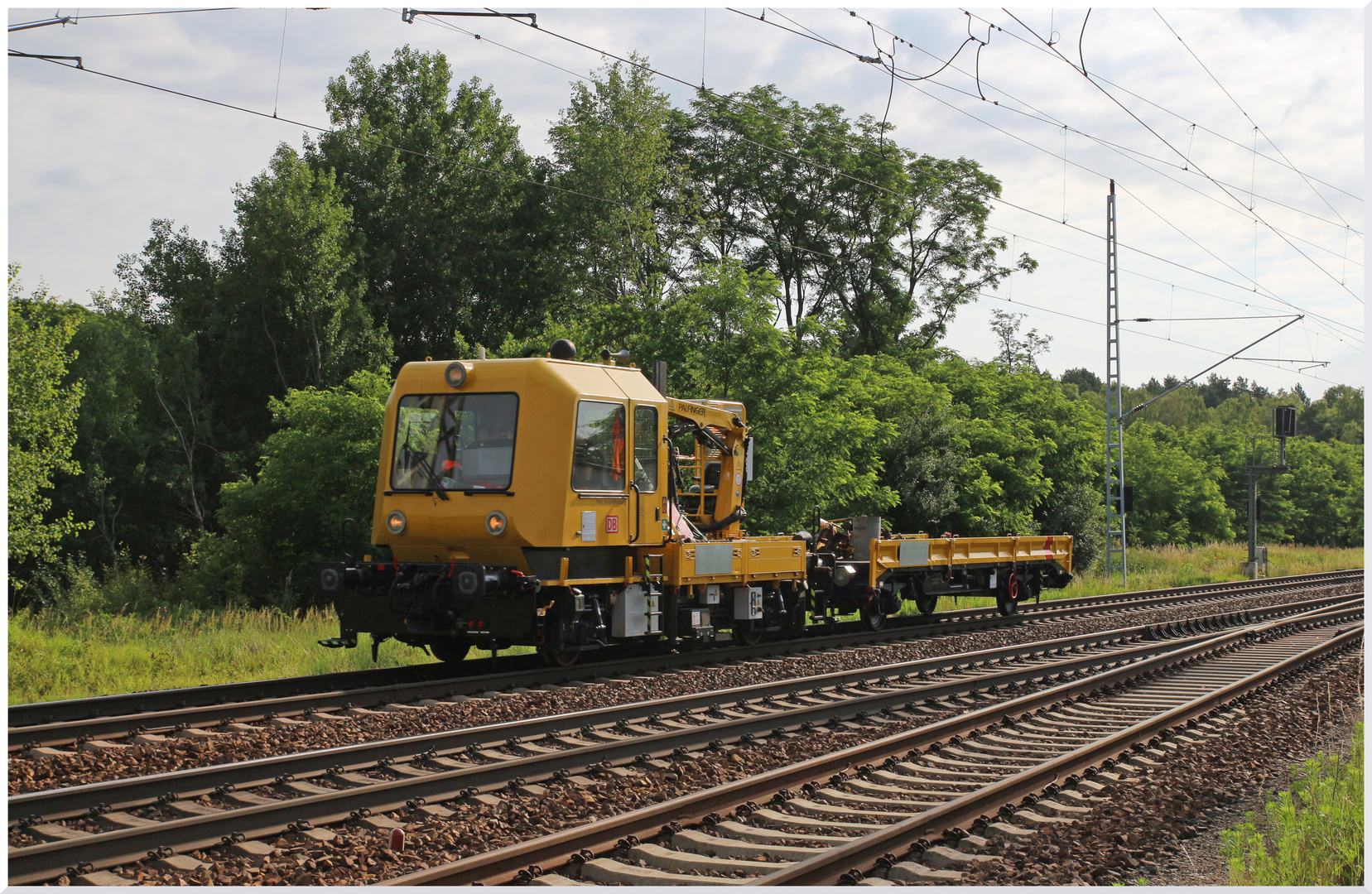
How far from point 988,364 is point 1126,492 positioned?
11.8 metres

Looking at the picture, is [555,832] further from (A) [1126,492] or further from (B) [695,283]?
(A) [1126,492]

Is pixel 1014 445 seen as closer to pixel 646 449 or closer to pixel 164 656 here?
pixel 646 449

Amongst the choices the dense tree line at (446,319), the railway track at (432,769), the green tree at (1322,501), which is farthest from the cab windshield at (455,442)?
the green tree at (1322,501)

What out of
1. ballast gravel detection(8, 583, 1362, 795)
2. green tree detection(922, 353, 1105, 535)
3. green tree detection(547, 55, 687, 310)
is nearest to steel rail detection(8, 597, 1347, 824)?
ballast gravel detection(8, 583, 1362, 795)

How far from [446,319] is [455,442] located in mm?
31847

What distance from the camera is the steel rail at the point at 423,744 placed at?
6.35m

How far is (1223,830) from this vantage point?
22.0 feet

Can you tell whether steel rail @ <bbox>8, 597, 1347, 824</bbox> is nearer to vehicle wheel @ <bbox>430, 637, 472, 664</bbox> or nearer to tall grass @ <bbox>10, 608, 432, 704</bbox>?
vehicle wheel @ <bbox>430, 637, 472, 664</bbox>

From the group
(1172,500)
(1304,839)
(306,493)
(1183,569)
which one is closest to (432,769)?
(1304,839)

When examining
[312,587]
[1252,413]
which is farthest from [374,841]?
[1252,413]

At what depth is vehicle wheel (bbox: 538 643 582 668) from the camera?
11.6 metres

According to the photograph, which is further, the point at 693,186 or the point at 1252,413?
the point at 1252,413

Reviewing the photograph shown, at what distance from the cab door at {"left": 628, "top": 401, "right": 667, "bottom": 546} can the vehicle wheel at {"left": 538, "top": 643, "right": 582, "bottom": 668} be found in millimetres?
1448

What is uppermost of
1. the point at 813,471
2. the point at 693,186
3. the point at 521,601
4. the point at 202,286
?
the point at 693,186
